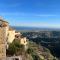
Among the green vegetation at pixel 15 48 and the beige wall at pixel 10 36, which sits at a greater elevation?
the beige wall at pixel 10 36

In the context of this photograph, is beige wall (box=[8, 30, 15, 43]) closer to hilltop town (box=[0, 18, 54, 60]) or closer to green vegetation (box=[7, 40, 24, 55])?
hilltop town (box=[0, 18, 54, 60])

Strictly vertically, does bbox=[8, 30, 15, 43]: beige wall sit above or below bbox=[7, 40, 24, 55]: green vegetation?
above

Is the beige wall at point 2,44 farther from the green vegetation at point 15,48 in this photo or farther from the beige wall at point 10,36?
the beige wall at point 10,36

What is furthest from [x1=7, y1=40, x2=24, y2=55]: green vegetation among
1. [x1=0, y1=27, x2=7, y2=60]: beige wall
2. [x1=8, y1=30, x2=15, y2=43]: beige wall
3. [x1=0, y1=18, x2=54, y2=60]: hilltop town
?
[x1=0, y1=27, x2=7, y2=60]: beige wall

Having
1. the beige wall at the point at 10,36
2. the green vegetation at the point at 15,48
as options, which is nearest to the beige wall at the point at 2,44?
the green vegetation at the point at 15,48

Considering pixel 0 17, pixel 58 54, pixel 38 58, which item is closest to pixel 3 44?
pixel 0 17

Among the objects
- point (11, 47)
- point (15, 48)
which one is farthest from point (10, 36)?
point (15, 48)

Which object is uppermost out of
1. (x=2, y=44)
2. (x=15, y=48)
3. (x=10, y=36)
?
(x=10, y=36)

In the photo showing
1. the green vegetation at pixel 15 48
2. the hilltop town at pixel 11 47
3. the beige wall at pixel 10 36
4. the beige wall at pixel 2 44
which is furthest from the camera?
the beige wall at pixel 10 36

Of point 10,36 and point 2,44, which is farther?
point 10,36

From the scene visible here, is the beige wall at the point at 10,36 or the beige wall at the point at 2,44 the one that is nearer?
the beige wall at the point at 2,44

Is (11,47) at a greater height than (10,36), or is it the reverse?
(10,36)

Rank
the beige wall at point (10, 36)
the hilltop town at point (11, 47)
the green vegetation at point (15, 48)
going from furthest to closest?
the beige wall at point (10, 36), the green vegetation at point (15, 48), the hilltop town at point (11, 47)

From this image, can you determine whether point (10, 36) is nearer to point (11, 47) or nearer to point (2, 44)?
point (11, 47)
